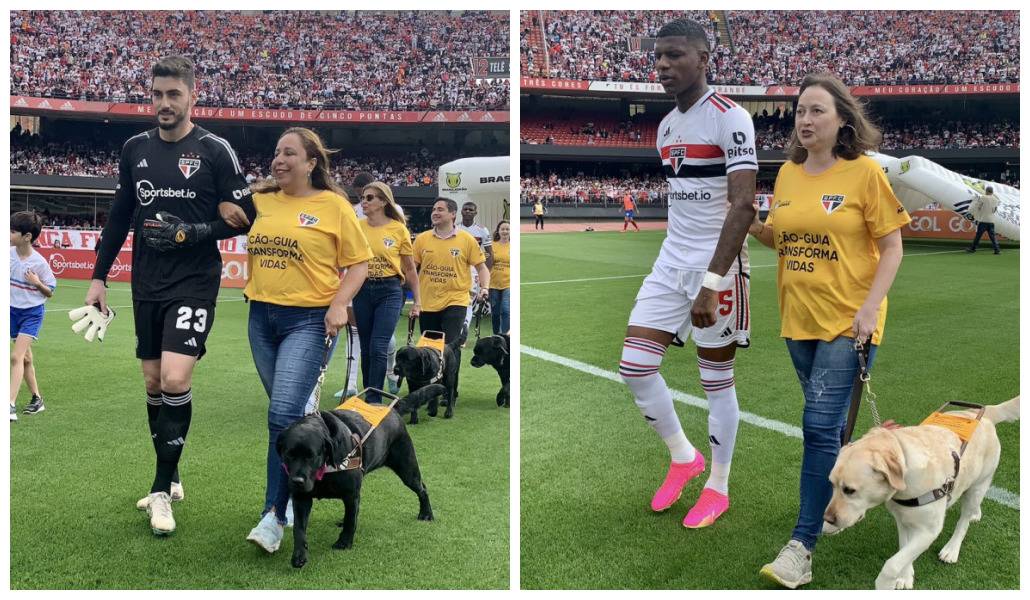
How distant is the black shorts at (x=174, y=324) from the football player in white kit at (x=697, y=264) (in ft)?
5.74

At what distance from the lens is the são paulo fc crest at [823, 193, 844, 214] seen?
2607mm

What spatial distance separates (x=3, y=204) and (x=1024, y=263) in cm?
419

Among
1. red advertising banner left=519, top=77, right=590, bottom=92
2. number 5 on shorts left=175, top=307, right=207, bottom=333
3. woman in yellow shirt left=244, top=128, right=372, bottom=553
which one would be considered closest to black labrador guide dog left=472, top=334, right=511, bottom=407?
woman in yellow shirt left=244, top=128, right=372, bottom=553

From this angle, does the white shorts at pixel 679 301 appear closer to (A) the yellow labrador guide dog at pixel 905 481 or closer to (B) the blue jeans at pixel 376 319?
(A) the yellow labrador guide dog at pixel 905 481

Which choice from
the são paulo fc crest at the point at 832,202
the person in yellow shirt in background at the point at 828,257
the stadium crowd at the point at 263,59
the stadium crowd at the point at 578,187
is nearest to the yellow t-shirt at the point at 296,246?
the person in yellow shirt in background at the point at 828,257

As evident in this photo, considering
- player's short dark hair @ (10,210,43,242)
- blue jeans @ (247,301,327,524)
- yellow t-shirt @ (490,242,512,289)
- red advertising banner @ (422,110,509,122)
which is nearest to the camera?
blue jeans @ (247,301,327,524)

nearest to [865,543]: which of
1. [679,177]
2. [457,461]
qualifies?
[679,177]

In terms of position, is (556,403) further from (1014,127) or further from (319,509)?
(1014,127)

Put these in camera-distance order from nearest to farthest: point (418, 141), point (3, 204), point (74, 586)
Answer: point (74, 586) → point (3, 204) → point (418, 141)

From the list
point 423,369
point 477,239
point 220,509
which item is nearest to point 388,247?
point 423,369

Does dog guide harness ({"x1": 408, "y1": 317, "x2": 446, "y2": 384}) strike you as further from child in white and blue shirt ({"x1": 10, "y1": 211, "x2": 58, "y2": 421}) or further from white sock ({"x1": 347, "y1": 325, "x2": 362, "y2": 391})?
child in white and blue shirt ({"x1": 10, "y1": 211, "x2": 58, "y2": 421})

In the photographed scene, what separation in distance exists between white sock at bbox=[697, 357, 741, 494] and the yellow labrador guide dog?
72 cm

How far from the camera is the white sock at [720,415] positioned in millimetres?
3264

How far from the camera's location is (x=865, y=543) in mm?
2990
